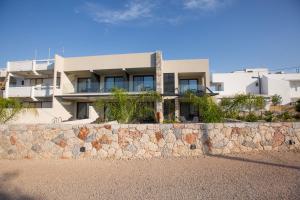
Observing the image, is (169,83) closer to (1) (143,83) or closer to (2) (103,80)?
(1) (143,83)

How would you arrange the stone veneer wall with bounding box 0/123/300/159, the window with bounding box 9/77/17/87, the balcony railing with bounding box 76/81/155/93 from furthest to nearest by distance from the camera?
A: the window with bounding box 9/77/17/87 < the balcony railing with bounding box 76/81/155/93 < the stone veneer wall with bounding box 0/123/300/159

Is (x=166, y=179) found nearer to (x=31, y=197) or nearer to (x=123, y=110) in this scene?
(x=31, y=197)

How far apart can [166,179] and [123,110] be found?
6.79 metres

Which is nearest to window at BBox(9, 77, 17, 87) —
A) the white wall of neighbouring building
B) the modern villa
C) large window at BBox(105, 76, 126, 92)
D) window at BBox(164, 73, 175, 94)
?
the modern villa

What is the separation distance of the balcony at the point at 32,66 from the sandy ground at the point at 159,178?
17.6 meters

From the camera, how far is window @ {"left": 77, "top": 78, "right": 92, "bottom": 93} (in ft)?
68.9

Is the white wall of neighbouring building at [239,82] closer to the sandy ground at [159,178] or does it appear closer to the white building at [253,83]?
the white building at [253,83]

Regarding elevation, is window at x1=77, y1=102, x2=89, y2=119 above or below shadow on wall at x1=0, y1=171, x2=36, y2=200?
above

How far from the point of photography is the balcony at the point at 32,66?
70.8ft

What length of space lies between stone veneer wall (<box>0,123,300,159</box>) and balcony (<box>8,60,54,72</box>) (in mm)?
16645

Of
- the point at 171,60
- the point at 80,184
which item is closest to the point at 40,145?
the point at 80,184

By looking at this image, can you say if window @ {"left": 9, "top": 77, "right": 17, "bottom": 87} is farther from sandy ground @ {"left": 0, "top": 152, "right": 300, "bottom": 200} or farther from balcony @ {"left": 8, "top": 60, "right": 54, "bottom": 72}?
sandy ground @ {"left": 0, "top": 152, "right": 300, "bottom": 200}

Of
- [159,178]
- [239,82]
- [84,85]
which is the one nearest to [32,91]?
[84,85]

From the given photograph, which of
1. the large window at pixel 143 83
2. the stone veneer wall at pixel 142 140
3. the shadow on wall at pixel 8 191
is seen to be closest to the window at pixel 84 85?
Answer: the large window at pixel 143 83
